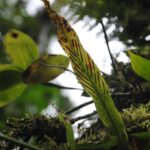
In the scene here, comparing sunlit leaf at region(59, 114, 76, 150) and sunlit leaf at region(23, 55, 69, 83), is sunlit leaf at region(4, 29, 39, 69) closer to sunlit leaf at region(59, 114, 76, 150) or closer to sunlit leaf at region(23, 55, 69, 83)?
sunlit leaf at region(23, 55, 69, 83)

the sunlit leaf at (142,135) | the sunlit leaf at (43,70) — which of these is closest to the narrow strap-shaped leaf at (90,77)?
the sunlit leaf at (142,135)

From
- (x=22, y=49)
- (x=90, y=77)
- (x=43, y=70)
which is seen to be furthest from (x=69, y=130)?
(x=22, y=49)

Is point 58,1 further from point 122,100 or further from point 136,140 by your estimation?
point 136,140

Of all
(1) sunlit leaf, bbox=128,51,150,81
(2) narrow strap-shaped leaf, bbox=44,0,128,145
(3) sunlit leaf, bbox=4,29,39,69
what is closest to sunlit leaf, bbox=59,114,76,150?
(2) narrow strap-shaped leaf, bbox=44,0,128,145

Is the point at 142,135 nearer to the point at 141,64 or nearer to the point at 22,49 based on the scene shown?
the point at 141,64

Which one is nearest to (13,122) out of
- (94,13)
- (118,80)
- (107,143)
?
(107,143)
